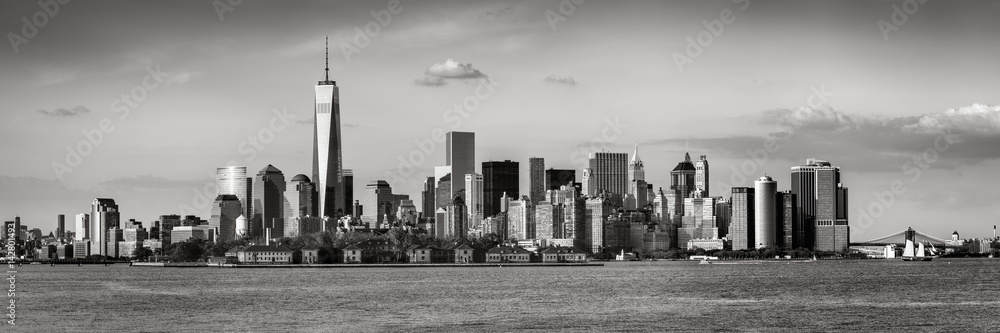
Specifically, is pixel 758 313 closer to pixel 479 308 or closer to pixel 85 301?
pixel 479 308

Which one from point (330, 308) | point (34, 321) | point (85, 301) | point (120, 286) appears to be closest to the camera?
point (34, 321)

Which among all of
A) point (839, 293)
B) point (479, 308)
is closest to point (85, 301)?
point (479, 308)

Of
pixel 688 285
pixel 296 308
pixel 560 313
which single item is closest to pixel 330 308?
pixel 296 308

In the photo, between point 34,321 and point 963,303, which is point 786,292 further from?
point 34,321

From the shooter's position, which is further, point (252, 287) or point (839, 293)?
point (252, 287)

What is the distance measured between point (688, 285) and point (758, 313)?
1706 inches

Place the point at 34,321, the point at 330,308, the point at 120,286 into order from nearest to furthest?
the point at 34,321 < the point at 330,308 < the point at 120,286

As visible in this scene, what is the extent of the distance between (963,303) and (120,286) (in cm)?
8086

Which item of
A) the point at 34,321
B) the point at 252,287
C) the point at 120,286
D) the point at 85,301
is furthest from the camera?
the point at 120,286

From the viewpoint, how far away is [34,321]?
260 ft

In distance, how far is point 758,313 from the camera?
83500 mm

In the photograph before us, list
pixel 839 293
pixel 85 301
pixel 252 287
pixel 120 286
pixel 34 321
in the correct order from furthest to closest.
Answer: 1. pixel 120 286
2. pixel 252 287
3. pixel 839 293
4. pixel 85 301
5. pixel 34 321

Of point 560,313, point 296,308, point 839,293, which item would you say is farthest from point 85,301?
point 839,293

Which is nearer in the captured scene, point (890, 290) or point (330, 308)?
point (330, 308)
